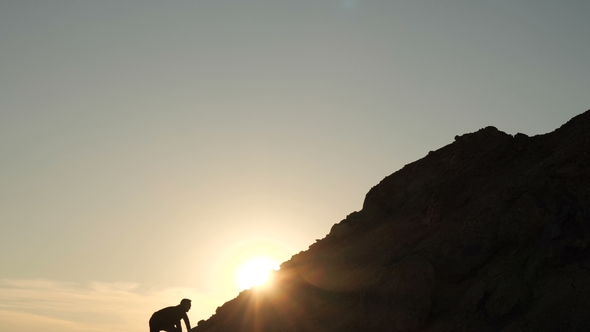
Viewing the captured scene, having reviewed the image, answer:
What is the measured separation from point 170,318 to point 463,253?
416 inches

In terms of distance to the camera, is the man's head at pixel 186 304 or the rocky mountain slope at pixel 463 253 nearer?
the rocky mountain slope at pixel 463 253

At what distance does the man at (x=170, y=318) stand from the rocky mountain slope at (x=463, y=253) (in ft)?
4.55

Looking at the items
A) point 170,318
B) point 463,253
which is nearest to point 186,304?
point 170,318

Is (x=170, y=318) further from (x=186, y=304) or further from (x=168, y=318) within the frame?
(x=186, y=304)

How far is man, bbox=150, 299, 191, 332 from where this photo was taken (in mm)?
19938

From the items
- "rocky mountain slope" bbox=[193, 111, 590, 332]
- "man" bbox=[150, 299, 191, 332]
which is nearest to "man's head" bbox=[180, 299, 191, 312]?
"man" bbox=[150, 299, 191, 332]

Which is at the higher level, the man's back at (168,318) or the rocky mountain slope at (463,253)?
the man's back at (168,318)

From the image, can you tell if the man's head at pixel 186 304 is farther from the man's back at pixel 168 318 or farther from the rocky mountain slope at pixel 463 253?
the rocky mountain slope at pixel 463 253

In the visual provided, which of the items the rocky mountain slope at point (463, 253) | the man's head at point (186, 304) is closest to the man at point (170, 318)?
the man's head at point (186, 304)

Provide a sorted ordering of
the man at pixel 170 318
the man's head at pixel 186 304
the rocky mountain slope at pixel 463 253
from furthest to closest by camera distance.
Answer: the man's head at pixel 186 304 < the man at pixel 170 318 < the rocky mountain slope at pixel 463 253

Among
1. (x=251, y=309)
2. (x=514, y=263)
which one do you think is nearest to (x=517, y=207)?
(x=514, y=263)

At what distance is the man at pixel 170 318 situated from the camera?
19938 mm

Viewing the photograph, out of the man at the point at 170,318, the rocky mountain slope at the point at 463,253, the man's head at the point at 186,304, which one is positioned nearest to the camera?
the rocky mountain slope at the point at 463,253

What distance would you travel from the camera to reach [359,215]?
70.3ft
